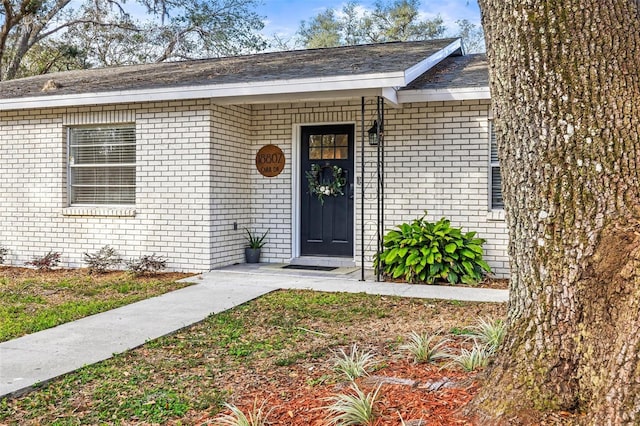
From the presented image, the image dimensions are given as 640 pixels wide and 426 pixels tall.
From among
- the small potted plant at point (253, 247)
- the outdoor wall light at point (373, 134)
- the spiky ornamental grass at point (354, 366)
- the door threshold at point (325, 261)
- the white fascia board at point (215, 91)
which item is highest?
the white fascia board at point (215, 91)

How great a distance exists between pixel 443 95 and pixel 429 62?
50.5 inches

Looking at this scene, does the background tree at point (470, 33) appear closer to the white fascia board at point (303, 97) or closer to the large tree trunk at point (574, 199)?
the white fascia board at point (303, 97)

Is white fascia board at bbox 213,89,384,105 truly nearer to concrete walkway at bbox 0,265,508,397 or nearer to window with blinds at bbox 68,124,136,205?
window with blinds at bbox 68,124,136,205

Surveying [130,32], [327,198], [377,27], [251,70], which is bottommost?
[327,198]

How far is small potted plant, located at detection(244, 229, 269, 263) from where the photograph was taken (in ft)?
30.7

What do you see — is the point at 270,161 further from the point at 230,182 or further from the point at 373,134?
the point at 373,134

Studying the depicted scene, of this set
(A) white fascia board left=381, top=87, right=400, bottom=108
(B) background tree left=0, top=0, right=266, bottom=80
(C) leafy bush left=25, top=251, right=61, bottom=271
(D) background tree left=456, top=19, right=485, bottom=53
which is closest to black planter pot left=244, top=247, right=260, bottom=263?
(C) leafy bush left=25, top=251, right=61, bottom=271

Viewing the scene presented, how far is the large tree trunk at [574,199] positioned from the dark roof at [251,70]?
4.70 meters

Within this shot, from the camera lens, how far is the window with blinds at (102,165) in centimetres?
909

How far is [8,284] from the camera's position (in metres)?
7.69

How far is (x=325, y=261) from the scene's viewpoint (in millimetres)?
9211

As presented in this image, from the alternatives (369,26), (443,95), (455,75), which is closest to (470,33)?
(369,26)

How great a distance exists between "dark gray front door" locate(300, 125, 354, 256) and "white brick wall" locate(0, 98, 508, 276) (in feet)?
0.67

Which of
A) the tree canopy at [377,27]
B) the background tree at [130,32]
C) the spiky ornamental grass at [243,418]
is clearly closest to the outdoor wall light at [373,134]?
the spiky ornamental grass at [243,418]
